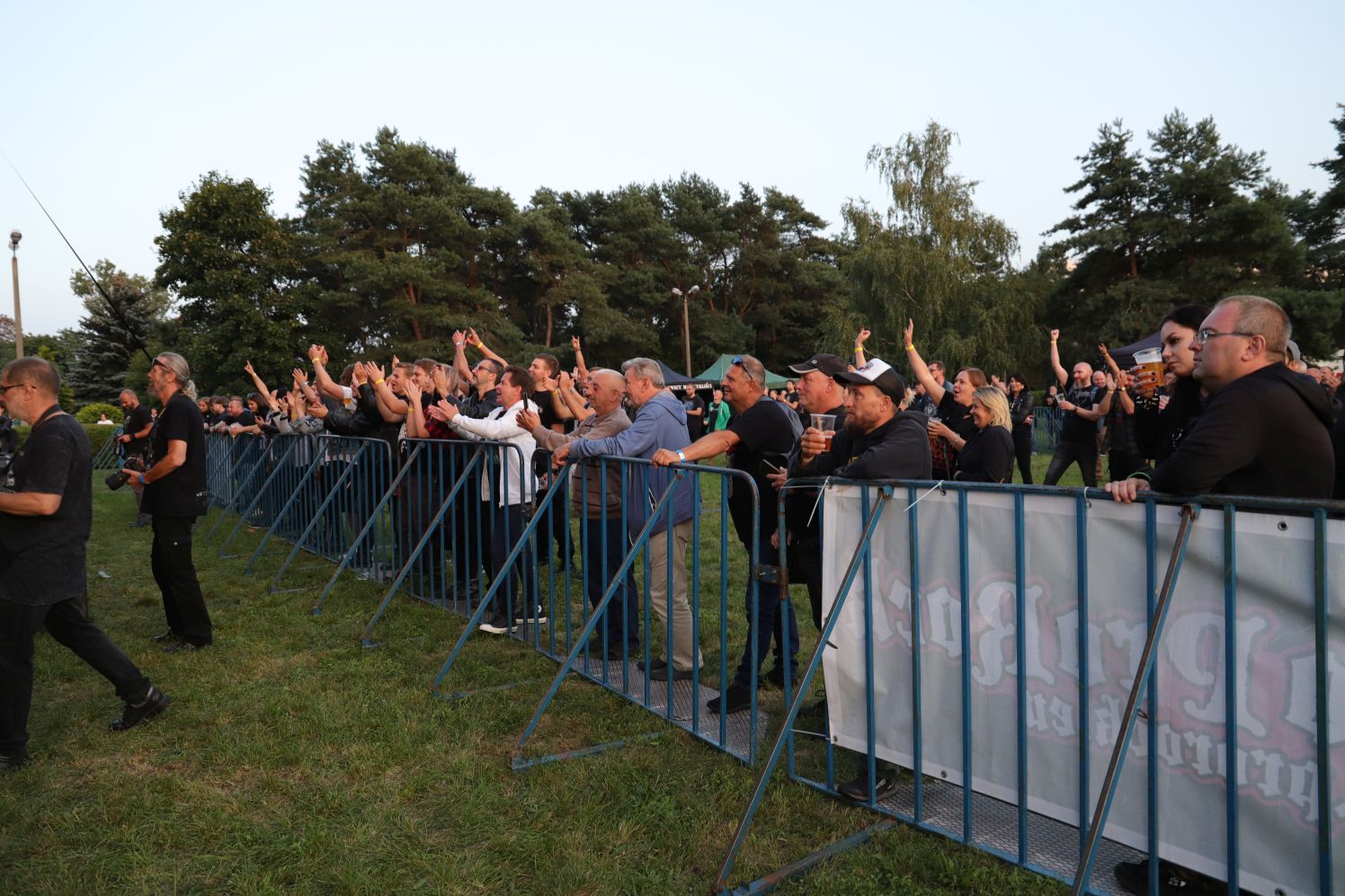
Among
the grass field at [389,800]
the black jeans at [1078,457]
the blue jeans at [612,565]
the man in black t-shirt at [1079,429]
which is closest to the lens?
the grass field at [389,800]

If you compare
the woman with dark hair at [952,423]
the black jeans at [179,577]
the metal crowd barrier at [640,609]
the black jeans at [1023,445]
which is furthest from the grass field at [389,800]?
the black jeans at [1023,445]

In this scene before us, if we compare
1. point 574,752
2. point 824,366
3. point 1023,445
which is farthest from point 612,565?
point 1023,445

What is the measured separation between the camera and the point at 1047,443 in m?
22.9

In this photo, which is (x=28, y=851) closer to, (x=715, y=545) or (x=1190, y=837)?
(x=1190, y=837)

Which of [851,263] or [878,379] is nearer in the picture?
[878,379]

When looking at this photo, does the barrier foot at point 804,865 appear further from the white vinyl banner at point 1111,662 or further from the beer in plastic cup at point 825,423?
the beer in plastic cup at point 825,423

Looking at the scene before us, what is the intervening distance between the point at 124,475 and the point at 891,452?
21.6ft

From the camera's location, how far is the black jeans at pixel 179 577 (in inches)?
233

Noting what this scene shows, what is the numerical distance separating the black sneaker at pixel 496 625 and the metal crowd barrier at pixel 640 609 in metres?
0.16

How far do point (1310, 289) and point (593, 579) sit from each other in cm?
4036

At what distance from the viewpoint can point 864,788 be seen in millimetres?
3549

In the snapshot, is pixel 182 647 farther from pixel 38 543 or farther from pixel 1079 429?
pixel 1079 429

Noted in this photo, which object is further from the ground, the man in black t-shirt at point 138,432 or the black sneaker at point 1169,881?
the man in black t-shirt at point 138,432

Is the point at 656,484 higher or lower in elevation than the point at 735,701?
higher
